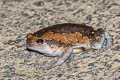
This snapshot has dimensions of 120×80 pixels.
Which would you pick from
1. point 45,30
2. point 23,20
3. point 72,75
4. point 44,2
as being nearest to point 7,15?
point 23,20

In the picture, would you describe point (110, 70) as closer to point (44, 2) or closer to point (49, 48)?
point (49, 48)

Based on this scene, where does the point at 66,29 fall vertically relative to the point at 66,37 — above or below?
above

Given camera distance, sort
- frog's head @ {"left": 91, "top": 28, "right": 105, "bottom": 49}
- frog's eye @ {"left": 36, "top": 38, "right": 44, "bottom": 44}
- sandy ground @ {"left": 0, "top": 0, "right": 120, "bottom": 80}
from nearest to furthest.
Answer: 1. frog's eye @ {"left": 36, "top": 38, "right": 44, "bottom": 44}
2. sandy ground @ {"left": 0, "top": 0, "right": 120, "bottom": 80}
3. frog's head @ {"left": 91, "top": 28, "right": 105, "bottom": 49}

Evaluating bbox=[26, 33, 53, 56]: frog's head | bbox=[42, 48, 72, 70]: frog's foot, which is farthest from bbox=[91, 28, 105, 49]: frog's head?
bbox=[26, 33, 53, 56]: frog's head

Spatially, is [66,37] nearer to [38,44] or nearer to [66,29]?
[66,29]

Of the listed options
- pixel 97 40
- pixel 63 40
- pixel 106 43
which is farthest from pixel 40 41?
pixel 106 43

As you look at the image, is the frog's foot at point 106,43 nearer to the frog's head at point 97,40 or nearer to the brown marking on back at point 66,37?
the frog's head at point 97,40

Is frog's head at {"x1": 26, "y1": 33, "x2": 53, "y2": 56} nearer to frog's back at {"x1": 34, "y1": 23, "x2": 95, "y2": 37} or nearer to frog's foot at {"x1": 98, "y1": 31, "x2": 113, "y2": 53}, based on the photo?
frog's back at {"x1": 34, "y1": 23, "x2": 95, "y2": 37}
